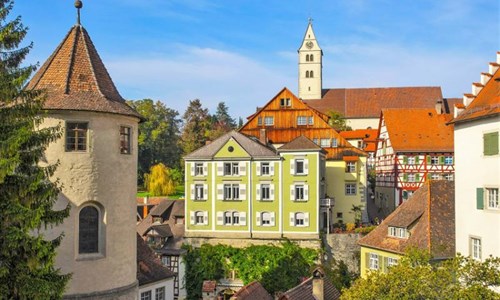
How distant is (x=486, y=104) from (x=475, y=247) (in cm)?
624

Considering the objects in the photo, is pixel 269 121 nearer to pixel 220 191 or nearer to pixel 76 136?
pixel 220 191

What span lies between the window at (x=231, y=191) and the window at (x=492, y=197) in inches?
832

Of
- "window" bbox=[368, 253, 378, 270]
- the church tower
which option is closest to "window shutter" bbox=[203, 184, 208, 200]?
"window" bbox=[368, 253, 378, 270]

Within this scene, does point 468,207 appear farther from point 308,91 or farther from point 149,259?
point 308,91

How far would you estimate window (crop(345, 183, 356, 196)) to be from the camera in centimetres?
4312

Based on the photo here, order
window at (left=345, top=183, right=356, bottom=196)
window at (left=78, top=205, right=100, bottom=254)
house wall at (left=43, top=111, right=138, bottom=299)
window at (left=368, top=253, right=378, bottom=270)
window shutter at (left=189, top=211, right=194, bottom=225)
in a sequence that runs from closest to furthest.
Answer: house wall at (left=43, top=111, right=138, bottom=299), window at (left=78, top=205, right=100, bottom=254), window at (left=368, top=253, right=378, bottom=270), window shutter at (left=189, top=211, right=194, bottom=225), window at (left=345, top=183, right=356, bottom=196)

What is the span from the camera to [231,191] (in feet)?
129

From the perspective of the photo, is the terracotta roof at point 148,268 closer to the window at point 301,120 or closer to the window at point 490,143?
the window at point 490,143

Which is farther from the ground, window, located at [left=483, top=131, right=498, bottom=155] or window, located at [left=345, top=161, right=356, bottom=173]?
window, located at [left=483, top=131, right=498, bottom=155]

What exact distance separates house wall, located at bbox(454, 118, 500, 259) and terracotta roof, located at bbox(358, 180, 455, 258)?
246 centimetres

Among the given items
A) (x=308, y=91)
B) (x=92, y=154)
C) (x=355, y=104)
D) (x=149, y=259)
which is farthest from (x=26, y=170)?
(x=308, y=91)

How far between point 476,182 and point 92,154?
52.5ft

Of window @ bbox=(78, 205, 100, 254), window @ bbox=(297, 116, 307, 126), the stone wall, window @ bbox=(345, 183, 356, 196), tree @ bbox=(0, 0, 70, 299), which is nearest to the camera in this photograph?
tree @ bbox=(0, 0, 70, 299)

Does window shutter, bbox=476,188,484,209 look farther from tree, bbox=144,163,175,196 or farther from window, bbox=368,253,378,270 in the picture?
tree, bbox=144,163,175,196
